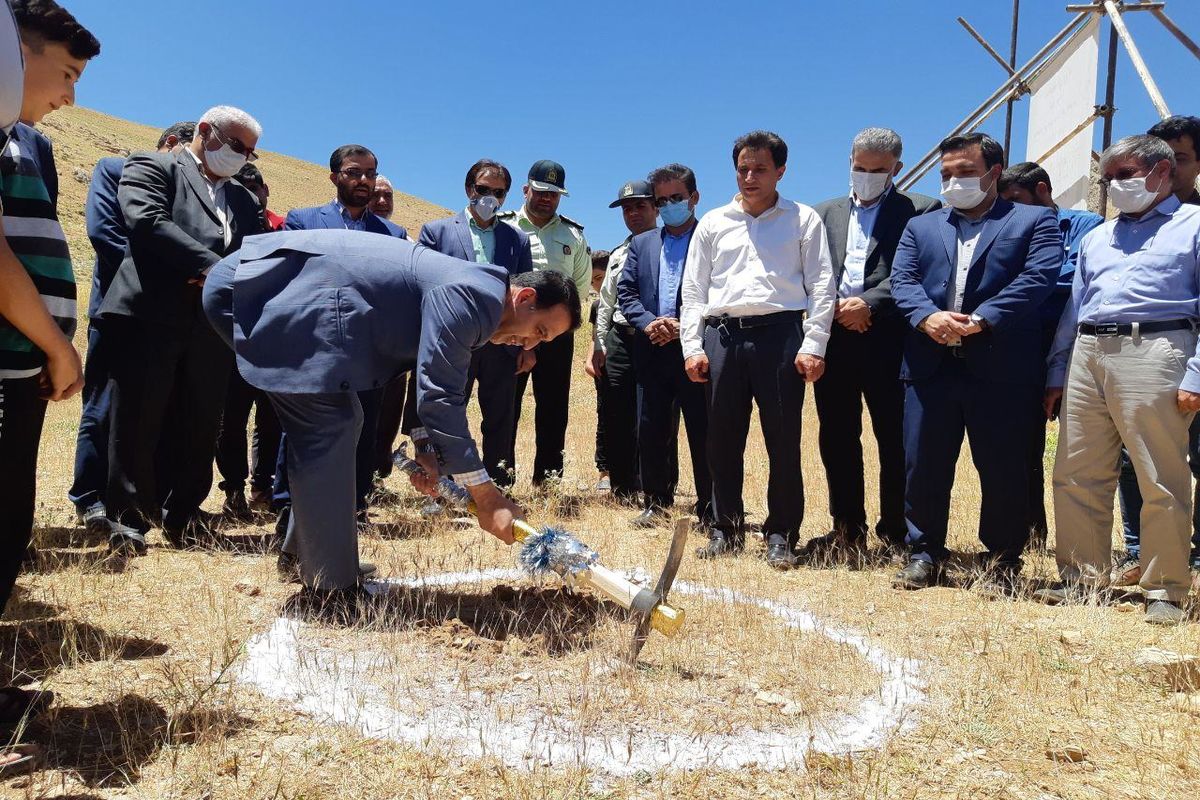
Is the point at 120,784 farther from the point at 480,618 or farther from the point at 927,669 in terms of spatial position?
the point at 927,669

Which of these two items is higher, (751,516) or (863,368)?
(863,368)

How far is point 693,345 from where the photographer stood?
5.35 meters

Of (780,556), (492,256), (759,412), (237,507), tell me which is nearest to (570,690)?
(780,556)

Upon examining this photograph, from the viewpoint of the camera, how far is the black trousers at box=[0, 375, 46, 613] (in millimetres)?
2781

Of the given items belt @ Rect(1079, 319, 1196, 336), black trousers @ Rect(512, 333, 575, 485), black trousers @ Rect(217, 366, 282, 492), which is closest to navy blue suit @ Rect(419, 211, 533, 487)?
black trousers @ Rect(512, 333, 575, 485)

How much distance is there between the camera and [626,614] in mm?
3965

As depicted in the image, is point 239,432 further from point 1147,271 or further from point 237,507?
point 1147,271

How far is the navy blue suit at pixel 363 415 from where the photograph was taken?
15.9ft

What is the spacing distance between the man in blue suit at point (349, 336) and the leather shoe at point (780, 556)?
201 cm

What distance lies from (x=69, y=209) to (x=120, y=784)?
34.3m

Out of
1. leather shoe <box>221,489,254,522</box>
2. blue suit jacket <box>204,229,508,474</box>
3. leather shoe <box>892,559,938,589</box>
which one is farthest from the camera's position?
leather shoe <box>221,489,254,522</box>

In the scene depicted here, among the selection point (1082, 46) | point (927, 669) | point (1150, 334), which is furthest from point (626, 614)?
point (1082, 46)

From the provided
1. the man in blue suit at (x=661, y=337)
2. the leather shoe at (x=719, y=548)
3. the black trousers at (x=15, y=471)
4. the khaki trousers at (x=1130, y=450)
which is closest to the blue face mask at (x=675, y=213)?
the man in blue suit at (x=661, y=337)

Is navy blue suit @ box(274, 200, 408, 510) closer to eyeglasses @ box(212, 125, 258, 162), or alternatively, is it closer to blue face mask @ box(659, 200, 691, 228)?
eyeglasses @ box(212, 125, 258, 162)
